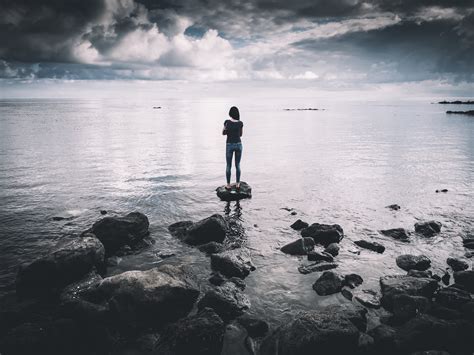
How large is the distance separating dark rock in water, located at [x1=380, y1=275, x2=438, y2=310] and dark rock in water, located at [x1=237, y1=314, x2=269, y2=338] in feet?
8.49

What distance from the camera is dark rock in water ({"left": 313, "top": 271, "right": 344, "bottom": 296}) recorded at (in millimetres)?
7055

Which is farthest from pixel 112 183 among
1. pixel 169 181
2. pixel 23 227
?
pixel 23 227

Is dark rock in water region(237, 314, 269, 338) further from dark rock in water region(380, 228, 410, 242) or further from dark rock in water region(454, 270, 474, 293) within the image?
dark rock in water region(380, 228, 410, 242)

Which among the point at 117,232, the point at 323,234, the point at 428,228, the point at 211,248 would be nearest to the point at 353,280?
the point at 323,234

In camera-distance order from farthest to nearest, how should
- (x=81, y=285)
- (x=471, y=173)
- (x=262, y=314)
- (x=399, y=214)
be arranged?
(x=471, y=173), (x=399, y=214), (x=81, y=285), (x=262, y=314)

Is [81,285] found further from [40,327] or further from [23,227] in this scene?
[23,227]

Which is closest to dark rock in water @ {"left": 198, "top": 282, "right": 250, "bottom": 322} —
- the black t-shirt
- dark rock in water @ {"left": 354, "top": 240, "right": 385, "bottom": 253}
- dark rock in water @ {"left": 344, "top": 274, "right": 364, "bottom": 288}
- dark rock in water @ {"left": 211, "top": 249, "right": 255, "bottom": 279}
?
dark rock in water @ {"left": 211, "top": 249, "right": 255, "bottom": 279}

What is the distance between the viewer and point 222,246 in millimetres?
9211

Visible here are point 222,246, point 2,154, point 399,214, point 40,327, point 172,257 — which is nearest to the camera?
point 40,327

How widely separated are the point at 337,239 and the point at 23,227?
380 inches

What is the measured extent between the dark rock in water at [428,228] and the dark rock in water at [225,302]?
6647mm

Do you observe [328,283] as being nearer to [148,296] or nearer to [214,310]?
[214,310]

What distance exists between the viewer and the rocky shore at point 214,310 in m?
5.35

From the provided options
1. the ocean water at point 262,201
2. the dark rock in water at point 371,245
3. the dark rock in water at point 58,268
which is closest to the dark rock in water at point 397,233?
the ocean water at point 262,201
